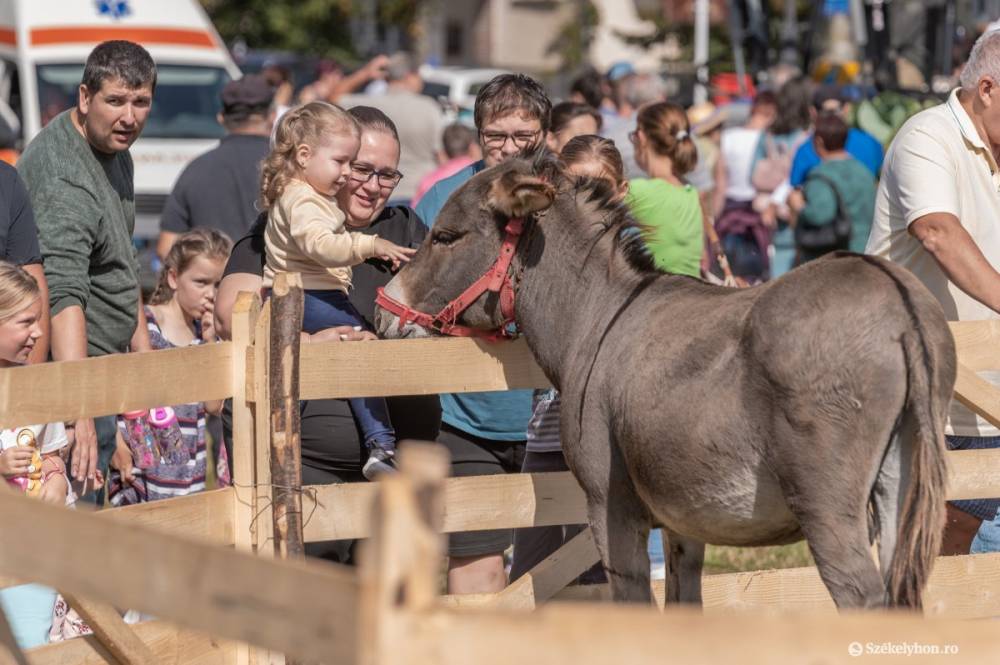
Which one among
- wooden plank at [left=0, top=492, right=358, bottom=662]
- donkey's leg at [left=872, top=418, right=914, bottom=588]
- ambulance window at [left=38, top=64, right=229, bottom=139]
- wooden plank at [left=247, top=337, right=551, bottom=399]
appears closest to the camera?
wooden plank at [left=0, top=492, right=358, bottom=662]

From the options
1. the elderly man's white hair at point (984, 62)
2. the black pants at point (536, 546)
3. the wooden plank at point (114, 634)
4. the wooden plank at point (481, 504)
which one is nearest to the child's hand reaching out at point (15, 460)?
the wooden plank at point (114, 634)

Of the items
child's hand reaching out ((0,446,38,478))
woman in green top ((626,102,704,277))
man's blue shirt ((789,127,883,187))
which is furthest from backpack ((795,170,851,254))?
child's hand reaching out ((0,446,38,478))

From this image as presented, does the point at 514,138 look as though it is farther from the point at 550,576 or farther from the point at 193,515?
the point at 193,515

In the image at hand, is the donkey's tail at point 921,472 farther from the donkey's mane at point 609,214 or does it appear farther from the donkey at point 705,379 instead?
the donkey's mane at point 609,214

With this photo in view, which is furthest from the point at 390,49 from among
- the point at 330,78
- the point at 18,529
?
the point at 18,529

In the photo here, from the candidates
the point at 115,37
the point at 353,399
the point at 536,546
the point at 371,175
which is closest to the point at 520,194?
the point at 371,175

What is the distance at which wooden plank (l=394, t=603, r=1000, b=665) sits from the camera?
2.00 m

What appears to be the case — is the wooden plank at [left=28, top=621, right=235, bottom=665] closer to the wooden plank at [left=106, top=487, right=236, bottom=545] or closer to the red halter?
the wooden plank at [left=106, top=487, right=236, bottom=545]

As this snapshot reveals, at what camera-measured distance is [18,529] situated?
2.70 metres

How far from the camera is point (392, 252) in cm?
470

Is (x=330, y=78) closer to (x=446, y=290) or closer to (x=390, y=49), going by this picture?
(x=446, y=290)

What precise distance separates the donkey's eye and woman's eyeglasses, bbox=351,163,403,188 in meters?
0.52

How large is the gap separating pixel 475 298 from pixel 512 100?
1.08 metres

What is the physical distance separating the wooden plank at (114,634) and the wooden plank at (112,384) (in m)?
0.59
